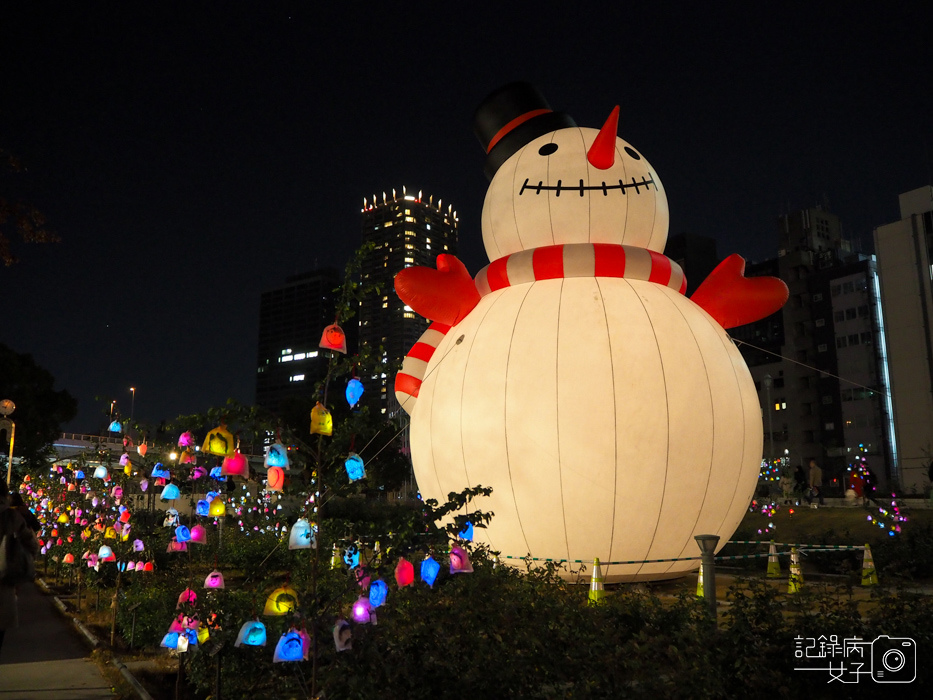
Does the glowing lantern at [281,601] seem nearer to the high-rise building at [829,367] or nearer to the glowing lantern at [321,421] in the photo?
the glowing lantern at [321,421]

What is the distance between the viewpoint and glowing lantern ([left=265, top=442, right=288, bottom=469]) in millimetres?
5211

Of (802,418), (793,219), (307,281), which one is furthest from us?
(307,281)

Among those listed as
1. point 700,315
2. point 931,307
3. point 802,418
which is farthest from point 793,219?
point 700,315

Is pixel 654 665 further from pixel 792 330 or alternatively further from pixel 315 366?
pixel 315 366

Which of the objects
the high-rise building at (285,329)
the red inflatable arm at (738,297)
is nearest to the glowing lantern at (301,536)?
the red inflatable arm at (738,297)

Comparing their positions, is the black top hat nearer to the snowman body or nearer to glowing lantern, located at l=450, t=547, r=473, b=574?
the snowman body

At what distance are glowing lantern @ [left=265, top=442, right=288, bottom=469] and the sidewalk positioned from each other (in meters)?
3.56

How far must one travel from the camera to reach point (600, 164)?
9484 millimetres

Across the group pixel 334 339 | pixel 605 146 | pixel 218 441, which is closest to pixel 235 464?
Answer: pixel 218 441

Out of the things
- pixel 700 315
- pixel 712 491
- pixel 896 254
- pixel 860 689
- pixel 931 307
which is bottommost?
pixel 860 689

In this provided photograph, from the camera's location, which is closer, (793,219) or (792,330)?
(792,330)

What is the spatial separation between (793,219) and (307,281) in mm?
72342

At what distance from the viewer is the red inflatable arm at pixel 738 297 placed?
1000 centimetres

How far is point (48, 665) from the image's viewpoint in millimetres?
8477
